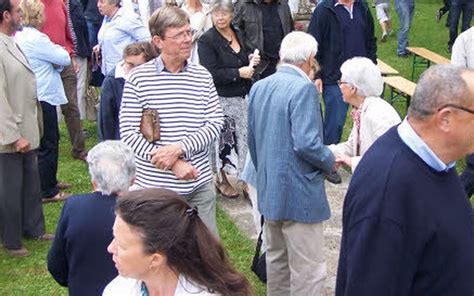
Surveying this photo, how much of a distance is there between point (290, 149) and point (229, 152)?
2580mm

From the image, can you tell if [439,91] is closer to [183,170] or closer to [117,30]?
[183,170]

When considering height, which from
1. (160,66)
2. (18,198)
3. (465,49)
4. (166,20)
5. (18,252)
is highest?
(166,20)

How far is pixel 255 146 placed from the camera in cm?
453

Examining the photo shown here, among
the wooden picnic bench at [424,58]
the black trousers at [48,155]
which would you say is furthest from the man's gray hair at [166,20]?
the wooden picnic bench at [424,58]

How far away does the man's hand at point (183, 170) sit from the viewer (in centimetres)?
423

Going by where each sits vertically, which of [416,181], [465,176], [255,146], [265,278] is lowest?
[265,278]

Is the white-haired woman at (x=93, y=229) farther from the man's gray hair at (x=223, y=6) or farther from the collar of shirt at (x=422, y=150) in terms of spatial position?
the man's gray hair at (x=223, y=6)

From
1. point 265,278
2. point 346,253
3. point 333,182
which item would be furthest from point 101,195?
point 333,182

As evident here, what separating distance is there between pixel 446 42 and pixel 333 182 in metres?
7.40

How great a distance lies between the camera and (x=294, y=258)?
439 cm

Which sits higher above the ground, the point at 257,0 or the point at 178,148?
the point at 257,0

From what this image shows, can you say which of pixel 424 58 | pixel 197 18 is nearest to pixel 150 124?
pixel 197 18

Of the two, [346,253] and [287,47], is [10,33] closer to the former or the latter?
[287,47]

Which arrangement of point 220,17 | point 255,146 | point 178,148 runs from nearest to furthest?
point 178,148
point 255,146
point 220,17
